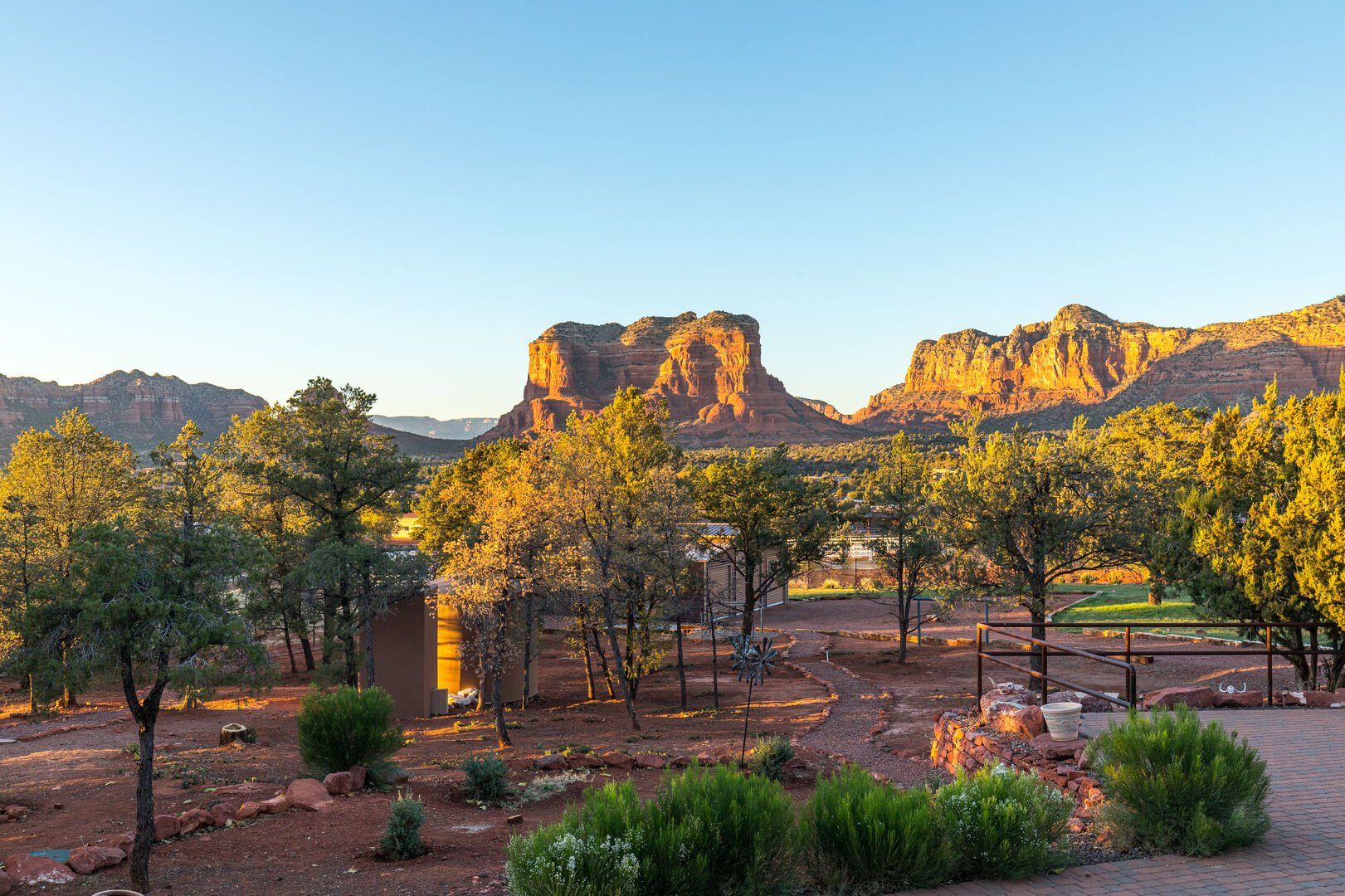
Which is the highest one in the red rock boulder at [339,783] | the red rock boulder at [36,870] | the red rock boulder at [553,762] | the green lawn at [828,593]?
the red rock boulder at [36,870]

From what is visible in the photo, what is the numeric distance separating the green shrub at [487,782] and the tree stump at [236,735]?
8.40 m

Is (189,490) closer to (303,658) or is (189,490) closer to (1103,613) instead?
(303,658)

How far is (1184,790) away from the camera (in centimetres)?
632

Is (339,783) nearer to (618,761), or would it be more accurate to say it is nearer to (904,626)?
(618,761)

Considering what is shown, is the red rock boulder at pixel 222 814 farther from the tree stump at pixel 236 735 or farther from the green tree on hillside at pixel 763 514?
the green tree on hillside at pixel 763 514

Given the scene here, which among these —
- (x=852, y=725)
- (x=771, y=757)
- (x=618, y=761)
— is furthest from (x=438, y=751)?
(x=852, y=725)

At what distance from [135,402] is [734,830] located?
157 metres

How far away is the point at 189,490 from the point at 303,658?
19.2 meters

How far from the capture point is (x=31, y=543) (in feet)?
71.4

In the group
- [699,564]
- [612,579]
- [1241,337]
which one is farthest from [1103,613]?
[1241,337]

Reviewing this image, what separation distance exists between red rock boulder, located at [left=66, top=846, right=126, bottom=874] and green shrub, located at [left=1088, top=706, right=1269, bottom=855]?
10074 mm

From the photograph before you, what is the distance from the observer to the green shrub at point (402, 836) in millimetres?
9062

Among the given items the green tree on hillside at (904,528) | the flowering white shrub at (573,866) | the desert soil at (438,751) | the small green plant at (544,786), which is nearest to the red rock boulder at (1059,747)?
the desert soil at (438,751)

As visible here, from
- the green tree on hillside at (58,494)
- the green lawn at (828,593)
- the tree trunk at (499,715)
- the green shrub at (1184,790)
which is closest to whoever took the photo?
the green shrub at (1184,790)
